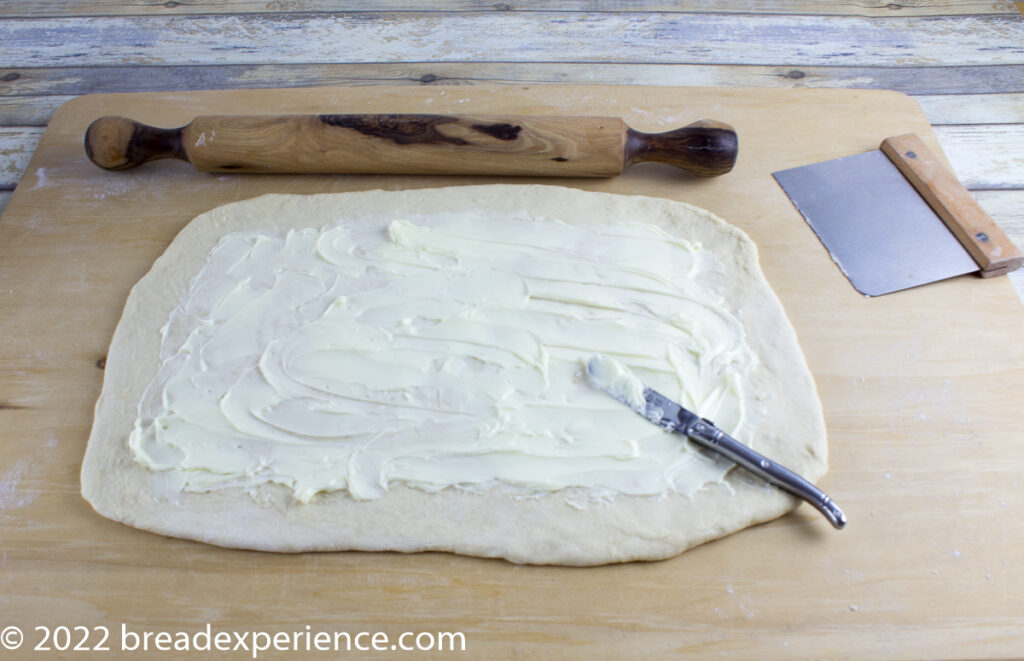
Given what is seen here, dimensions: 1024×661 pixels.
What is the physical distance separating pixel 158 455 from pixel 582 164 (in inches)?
38.3

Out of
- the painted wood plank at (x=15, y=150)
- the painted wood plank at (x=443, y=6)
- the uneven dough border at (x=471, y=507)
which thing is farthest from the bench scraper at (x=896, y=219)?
the painted wood plank at (x=15, y=150)

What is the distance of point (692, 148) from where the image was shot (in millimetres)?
1493

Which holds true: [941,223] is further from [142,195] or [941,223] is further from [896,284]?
[142,195]

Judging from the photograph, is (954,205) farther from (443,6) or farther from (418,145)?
(443,6)

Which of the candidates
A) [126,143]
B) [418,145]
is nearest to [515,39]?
[418,145]

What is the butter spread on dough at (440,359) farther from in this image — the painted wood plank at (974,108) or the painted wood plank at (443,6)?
the painted wood plank at (443,6)

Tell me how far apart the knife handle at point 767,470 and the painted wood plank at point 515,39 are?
1332 millimetres

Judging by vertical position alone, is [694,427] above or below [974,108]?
below

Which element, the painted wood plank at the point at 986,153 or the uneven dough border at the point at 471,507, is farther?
the painted wood plank at the point at 986,153

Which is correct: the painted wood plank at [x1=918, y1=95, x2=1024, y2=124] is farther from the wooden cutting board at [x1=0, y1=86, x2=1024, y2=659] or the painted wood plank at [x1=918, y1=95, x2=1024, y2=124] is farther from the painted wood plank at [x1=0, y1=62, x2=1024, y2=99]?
the wooden cutting board at [x1=0, y1=86, x2=1024, y2=659]

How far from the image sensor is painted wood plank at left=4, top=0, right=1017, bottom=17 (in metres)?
2.18

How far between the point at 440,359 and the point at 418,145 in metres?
0.54

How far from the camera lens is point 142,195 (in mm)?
1566

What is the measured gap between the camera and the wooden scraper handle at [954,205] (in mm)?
1356
